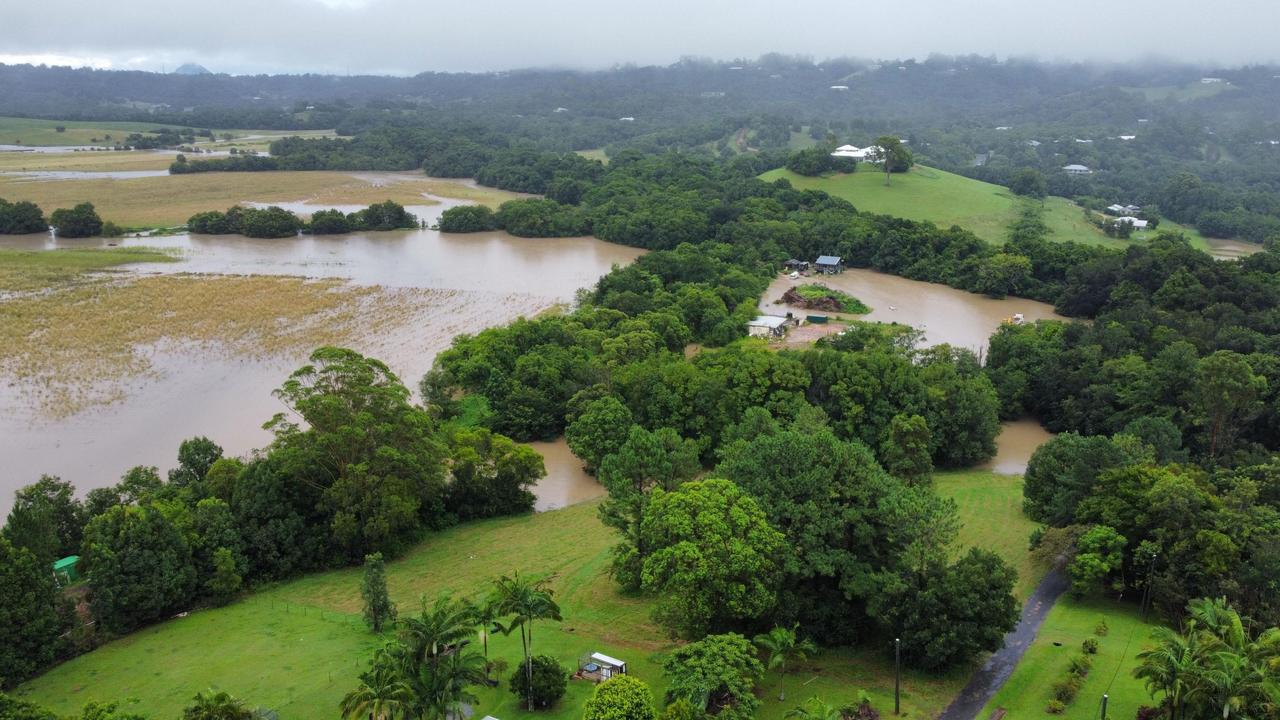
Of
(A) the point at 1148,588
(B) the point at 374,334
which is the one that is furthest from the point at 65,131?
(A) the point at 1148,588

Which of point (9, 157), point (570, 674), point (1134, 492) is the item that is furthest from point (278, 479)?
point (9, 157)

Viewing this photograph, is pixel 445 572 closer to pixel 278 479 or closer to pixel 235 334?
pixel 278 479

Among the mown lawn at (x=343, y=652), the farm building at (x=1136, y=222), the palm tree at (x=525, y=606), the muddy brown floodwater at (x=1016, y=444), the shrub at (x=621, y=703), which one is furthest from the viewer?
the farm building at (x=1136, y=222)

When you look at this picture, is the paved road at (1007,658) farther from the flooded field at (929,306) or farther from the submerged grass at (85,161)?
the submerged grass at (85,161)

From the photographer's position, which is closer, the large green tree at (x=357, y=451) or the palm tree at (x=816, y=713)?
the palm tree at (x=816, y=713)

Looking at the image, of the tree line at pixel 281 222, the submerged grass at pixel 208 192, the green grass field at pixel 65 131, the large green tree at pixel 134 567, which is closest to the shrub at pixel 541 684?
the large green tree at pixel 134 567

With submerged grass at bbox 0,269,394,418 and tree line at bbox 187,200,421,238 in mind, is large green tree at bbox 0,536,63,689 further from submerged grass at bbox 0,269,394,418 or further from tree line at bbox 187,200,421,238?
tree line at bbox 187,200,421,238

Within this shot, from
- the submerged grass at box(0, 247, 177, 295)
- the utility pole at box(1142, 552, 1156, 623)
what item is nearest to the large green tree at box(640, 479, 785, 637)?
the utility pole at box(1142, 552, 1156, 623)
